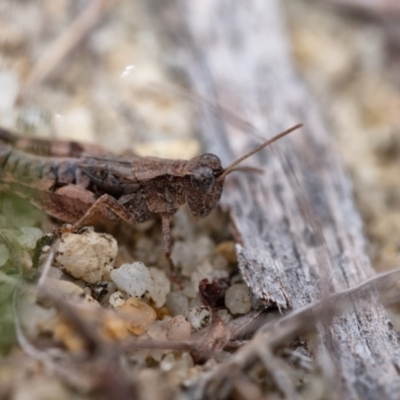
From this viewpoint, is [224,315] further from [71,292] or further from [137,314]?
[71,292]

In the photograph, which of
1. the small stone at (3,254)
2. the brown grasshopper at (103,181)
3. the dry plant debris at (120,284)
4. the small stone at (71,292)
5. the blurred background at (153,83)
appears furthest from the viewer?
the blurred background at (153,83)

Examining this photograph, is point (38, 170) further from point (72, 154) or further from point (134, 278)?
point (134, 278)

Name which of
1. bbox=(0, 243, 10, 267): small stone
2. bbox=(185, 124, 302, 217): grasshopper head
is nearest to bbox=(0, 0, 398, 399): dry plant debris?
bbox=(0, 243, 10, 267): small stone

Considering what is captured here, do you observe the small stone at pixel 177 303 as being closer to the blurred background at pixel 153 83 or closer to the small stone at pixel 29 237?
the small stone at pixel 29 237

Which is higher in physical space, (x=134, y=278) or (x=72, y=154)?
(x=72, y=154)

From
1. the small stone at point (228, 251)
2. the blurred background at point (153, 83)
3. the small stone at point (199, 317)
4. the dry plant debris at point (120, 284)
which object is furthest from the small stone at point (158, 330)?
the blurred background at point (153, 83)

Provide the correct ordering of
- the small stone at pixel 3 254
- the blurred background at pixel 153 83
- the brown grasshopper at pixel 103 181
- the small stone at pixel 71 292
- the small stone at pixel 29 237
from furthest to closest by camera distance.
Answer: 1. the blurred background at pixel 153 83
2. the brown grasshopper at pixel 103 181
3. the small stone at pixel 29 237
4. the small stone at pixel 3 254
5. the small stone at pixel 71 292

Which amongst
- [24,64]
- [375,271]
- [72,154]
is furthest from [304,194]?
[24,64]
